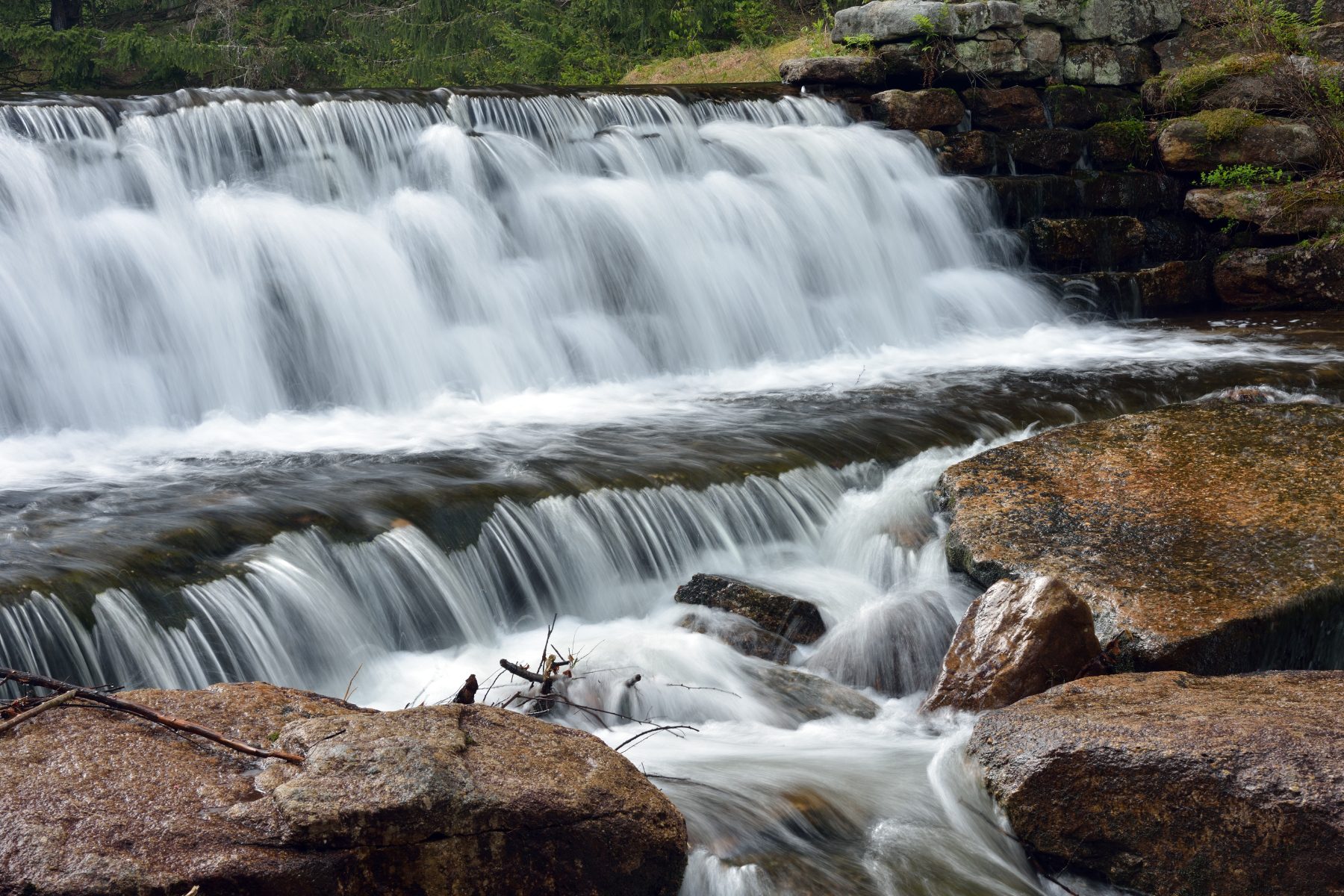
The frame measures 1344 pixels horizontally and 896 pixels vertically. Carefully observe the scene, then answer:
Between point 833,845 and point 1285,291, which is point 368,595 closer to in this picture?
point 833,845

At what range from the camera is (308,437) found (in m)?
7.24

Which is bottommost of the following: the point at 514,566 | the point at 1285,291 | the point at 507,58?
the point at 1285,291

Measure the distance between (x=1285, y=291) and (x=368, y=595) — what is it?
9161mm

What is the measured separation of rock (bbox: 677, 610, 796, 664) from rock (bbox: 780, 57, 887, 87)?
8306 mm

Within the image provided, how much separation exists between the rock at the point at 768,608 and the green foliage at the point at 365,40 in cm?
1518

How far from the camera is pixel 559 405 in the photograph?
8.09m

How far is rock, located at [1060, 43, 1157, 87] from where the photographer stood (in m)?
12.6

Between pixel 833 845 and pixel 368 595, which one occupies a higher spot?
pixel 368 595

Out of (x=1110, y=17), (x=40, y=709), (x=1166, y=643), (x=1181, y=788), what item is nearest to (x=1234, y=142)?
(x=1110, y=17)

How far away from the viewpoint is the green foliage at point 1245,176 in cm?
1137

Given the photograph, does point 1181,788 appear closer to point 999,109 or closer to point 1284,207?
point 1284,207

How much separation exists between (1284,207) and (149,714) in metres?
10.9

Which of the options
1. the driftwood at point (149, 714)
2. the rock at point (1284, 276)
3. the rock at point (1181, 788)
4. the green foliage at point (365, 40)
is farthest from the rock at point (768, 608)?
the green foliage at point (365, 40)

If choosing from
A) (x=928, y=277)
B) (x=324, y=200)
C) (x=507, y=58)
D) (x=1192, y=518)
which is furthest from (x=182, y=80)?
(x=1192, y=518)
